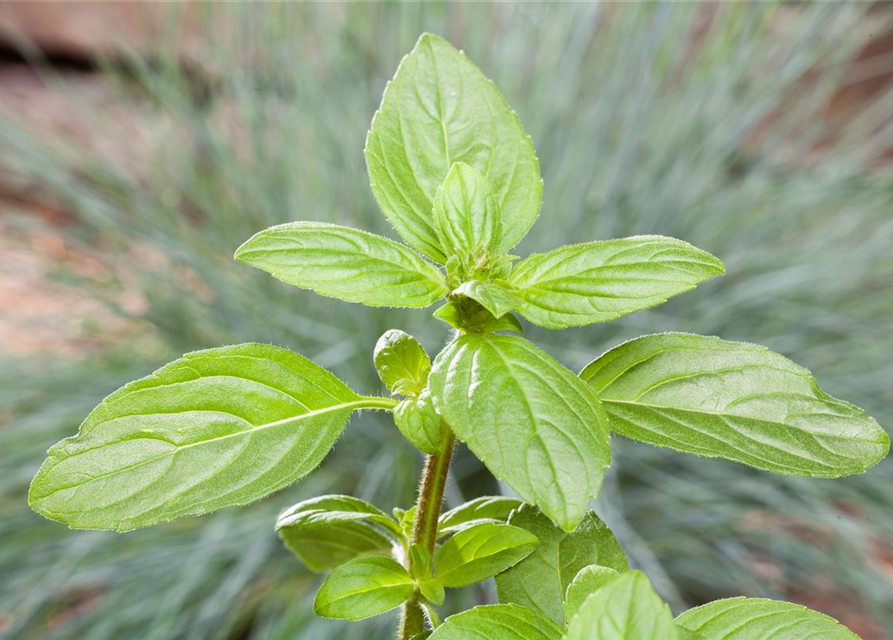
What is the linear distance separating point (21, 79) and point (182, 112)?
6.37 ft

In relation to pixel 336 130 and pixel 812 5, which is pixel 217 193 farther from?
pixel 812 5

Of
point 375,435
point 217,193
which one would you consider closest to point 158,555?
point 375,435

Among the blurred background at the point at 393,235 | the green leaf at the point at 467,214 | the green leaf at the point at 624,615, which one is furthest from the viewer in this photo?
the blurred background at the point at 393,235

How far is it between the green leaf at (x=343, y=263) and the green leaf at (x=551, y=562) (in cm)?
9

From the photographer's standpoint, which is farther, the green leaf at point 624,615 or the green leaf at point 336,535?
the green leaf at point 336,535

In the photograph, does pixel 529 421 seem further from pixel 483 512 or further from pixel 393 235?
pixel 393 235

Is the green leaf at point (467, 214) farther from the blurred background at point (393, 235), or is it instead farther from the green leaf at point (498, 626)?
the blurred background at point (393, 235)

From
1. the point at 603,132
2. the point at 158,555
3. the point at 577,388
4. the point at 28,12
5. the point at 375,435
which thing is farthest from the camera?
the point at 28,12

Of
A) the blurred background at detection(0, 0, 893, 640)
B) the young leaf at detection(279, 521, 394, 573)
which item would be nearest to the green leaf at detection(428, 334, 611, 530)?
the young leaf at detection(279, 521, 394, 573)

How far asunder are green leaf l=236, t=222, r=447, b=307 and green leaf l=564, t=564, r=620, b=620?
107 millimetres

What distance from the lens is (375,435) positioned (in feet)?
4.56

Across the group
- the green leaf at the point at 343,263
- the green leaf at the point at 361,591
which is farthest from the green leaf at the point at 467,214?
the green leaf at the point at 361,591

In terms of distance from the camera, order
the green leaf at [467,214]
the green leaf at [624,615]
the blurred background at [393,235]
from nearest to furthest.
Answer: the green leaf at [624,615] → the green leaf at [467,214] → the blurred background at [393,235]

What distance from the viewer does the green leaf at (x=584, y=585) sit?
285 millimetres
